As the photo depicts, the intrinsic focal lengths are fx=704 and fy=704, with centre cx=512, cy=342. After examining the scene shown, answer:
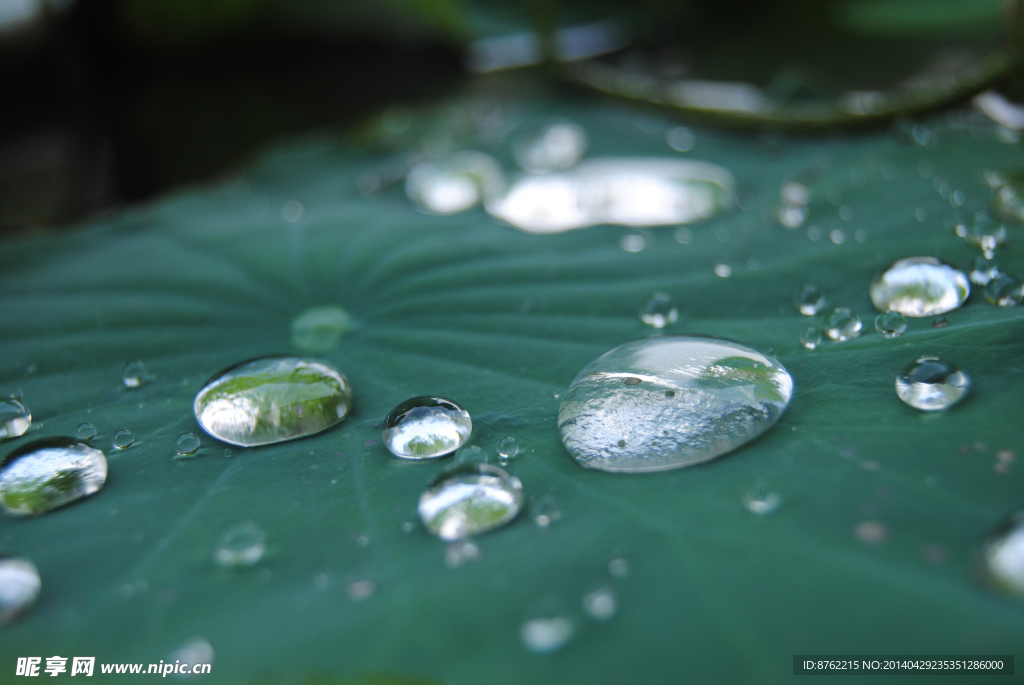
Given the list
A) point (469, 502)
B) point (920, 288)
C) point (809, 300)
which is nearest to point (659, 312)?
point (809, 300)

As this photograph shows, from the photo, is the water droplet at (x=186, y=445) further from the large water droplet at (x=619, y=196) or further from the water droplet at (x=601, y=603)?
the large water droplet at (x=619, y=196)

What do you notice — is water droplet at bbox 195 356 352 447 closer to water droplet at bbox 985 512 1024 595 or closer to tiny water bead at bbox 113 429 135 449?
tiny water bead at bbox 113 429 135 449

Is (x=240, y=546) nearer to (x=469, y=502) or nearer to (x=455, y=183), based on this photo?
(x=469, y=502)

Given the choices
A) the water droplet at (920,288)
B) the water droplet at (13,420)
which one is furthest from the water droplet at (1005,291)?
the water droplet at (13,420)

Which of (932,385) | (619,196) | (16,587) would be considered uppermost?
(619,196)

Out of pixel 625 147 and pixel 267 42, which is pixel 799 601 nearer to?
pixel 625 147

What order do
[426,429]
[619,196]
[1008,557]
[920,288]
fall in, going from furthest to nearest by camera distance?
1. [619,196]
2. [920,288]
3. [426,429]
4. [1008,557]

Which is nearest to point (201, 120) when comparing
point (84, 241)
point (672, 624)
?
point (84, 241)
